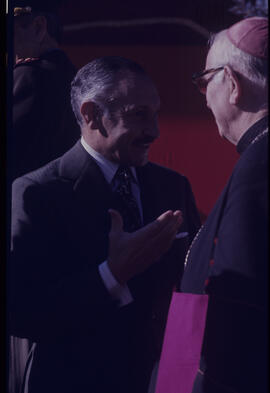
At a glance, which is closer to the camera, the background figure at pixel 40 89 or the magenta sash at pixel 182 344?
the magenta sash at pixel 182 344

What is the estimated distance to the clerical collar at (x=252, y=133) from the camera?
173 cm

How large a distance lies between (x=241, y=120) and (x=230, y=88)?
10 centimetres

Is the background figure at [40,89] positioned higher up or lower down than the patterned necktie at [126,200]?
higher up

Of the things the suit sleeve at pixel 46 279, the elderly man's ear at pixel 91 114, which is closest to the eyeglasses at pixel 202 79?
the elderly man's ear at pixel 91 114

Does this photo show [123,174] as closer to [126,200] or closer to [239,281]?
[126,200]

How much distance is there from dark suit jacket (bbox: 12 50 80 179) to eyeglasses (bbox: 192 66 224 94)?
47 cm

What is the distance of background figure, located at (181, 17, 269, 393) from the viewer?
161cm

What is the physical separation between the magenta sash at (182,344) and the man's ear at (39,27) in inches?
41.6

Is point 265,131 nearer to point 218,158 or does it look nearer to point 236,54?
point 236,54

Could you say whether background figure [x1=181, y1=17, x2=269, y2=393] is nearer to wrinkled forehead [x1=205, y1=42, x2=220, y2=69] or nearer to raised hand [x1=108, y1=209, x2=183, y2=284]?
wrinkled forehead [x1=205, y1=42, x2=220, y2=69]

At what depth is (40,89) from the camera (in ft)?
7.39

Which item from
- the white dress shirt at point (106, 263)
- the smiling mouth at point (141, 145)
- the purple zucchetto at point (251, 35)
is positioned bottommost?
the white dress shirt at point (106, 263)

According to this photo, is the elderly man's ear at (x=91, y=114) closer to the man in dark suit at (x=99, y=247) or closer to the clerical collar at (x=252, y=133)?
the man in dark suit at (x=99, y=247)

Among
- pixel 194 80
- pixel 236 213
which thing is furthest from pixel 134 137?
pixel 236 213
